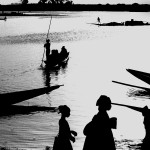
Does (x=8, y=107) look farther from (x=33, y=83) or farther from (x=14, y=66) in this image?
(x=14, y=66)

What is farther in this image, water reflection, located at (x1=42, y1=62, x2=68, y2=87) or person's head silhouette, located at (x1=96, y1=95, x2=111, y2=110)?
water reflection, located at (x1=42, y1=62, x2=68, y2=87)

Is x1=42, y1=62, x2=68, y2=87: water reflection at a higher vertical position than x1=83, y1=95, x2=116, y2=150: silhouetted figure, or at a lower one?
lower

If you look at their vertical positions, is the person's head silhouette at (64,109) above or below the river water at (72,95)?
above

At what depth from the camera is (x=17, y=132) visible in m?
13.6

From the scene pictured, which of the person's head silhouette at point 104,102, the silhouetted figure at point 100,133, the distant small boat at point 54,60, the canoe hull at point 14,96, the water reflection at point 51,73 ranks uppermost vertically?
the person's head silhouette at point 104,102

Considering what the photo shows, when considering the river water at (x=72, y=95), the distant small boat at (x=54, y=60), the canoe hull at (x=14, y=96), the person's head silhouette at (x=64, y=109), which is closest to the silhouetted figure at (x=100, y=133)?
the person's head silhouette at (x=64, y=109)

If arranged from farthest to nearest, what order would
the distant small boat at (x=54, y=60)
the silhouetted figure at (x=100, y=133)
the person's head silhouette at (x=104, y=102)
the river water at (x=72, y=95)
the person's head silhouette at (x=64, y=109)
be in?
the distant small boat at (x=54, y=60) → the river water at (x=72, y=95) → the person's head silhouette at (x=64, y=109) → the silhouetted figure at (x=100, y=133) → the person's head silhouette at (x=104, y=102)

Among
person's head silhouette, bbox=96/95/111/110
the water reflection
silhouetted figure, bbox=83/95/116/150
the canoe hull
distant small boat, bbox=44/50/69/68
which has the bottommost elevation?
the water reflection

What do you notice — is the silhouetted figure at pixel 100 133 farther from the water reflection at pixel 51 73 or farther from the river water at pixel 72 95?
the water reflection at pixel 51 73

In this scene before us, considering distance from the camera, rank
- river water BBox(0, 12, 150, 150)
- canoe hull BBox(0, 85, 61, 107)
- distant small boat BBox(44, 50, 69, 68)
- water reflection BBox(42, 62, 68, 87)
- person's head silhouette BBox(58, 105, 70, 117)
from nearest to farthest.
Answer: person's head silhouette BBox(58, 105, 70, 117) → river water BBox(0, 12, 150, 150) → canoe hull BBox(0, 85, 61, 107) → water reflection BBox(42, 62, 68, 87) → distant small boat BBox(44, 50, 69, 68)

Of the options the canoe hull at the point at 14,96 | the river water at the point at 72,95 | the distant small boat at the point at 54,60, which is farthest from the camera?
the distant small boat at the point at 54,60

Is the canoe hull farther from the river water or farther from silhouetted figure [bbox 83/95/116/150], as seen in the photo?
silhouetted figure [bbox 83/95/116/150]

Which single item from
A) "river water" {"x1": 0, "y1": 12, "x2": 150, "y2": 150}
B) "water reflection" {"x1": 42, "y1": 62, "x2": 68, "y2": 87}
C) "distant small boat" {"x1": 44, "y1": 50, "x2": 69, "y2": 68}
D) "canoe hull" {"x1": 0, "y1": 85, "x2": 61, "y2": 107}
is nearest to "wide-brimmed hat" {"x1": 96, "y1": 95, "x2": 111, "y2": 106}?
"river water" {"x1": 0, "y1": 12, "x2": 150, "y2": 150}

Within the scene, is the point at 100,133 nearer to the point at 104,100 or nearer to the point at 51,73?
the point at 104,100
